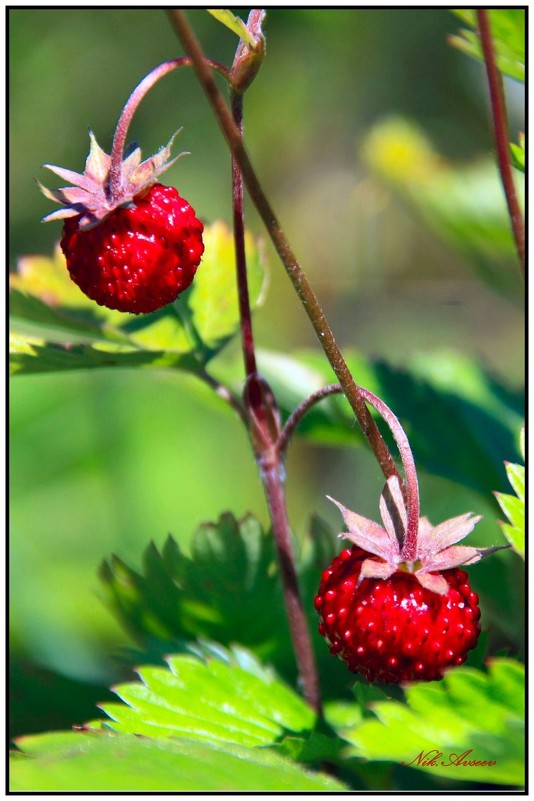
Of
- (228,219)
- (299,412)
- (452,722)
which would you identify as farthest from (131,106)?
(228,219)

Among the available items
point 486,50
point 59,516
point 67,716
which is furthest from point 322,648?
point 59,516

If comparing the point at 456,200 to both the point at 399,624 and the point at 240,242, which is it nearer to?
the point at 240,242

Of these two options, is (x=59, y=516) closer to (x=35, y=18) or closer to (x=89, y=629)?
(x=89, y=629)

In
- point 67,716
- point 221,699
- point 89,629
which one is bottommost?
point 89,629

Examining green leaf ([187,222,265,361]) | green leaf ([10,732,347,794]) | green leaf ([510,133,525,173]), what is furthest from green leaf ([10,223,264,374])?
green leaf ([10,732,347,794])

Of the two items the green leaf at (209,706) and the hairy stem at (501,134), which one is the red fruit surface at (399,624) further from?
the hairy stem at (501,134)

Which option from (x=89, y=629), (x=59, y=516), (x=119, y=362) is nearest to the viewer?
(x=119, y=362)
